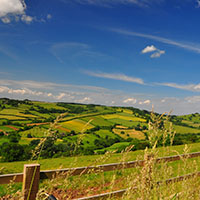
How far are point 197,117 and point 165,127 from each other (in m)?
113

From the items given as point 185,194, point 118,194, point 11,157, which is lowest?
point 11,157

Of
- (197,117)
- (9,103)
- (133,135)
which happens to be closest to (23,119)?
(9,103)

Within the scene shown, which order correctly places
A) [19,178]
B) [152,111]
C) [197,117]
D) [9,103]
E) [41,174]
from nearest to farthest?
[152,111], [19,178], [41,174], [9,103], [197,117]

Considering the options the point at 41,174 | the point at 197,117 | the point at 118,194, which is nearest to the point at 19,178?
the point at 41,174

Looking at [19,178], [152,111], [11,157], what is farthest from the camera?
[11,157]

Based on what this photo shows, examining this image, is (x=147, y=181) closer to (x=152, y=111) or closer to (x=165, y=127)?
(x=152, y=111)

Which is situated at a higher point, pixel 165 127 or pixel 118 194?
pixel 165 127

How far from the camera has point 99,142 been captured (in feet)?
119

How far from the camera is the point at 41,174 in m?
3.61

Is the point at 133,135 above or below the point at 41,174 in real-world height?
below

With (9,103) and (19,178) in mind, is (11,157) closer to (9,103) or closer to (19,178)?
(19,178)

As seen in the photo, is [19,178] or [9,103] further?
[9,103]

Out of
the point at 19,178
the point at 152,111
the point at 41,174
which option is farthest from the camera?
the point at 41,174

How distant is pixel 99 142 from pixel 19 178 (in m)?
33.8
